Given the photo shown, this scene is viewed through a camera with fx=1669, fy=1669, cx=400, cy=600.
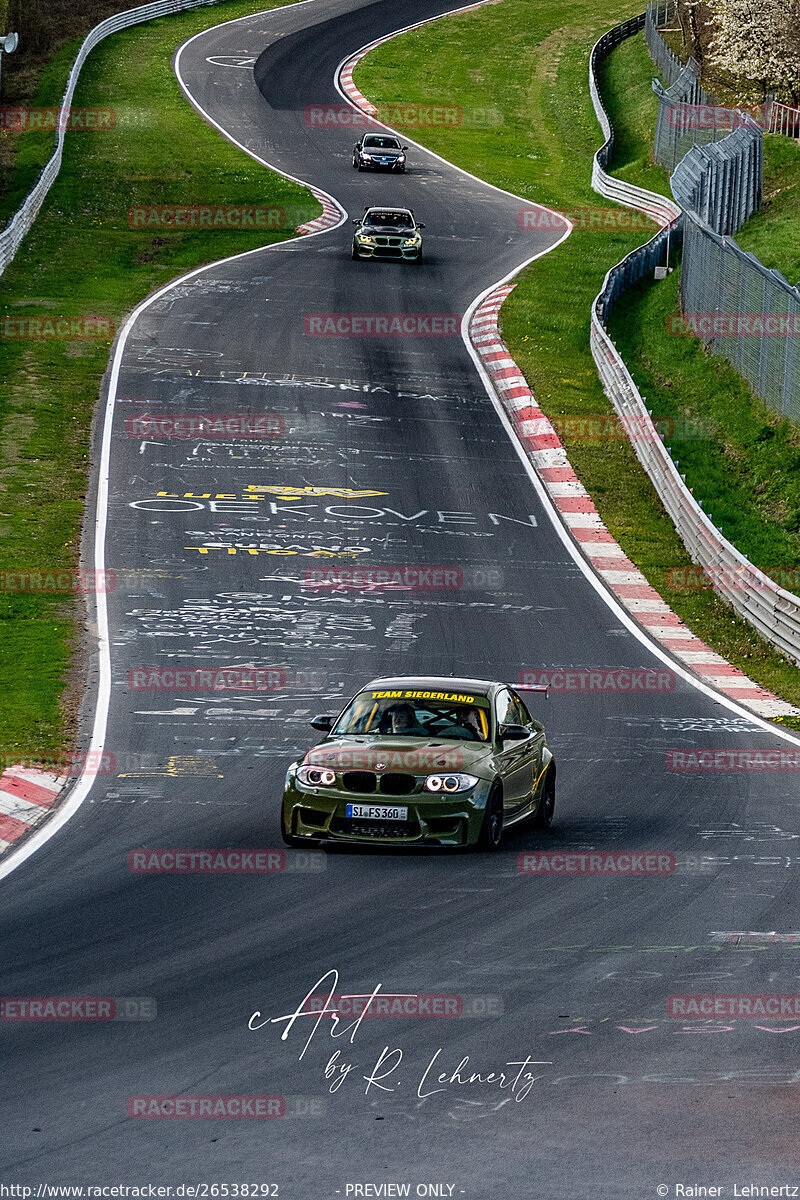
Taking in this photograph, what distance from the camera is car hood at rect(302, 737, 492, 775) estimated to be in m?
13.1

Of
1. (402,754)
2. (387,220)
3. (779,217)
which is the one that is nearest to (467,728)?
(402,754)

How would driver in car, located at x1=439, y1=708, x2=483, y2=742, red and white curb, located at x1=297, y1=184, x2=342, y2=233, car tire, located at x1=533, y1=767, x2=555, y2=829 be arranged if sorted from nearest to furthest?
driver in car, located at x1=439, y1=708, x2=483, y2=742, car tire, located at x1=533, y1=767, x2=555, y2=829, red and white curb, located at x1=297, y1=184, x2=342, y2=233

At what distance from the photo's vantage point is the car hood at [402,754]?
13.1m

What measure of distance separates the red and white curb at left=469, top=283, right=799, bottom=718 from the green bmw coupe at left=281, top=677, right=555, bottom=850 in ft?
21.4

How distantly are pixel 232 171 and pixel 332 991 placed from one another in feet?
162

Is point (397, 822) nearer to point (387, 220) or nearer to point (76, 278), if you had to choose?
point (76, 278)

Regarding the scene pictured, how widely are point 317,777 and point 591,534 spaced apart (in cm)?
1532

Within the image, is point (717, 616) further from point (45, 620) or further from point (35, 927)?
point (35, 927)

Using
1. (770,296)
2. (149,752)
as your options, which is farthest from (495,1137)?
(770,296)

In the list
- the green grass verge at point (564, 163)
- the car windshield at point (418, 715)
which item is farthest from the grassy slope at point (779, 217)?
the car windshield at point (418, 715)

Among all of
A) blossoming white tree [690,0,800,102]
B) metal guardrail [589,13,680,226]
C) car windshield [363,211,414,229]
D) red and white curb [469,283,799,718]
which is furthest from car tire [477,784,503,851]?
blossoming white tree [690,0,800,102]

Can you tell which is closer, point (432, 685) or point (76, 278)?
point (432, 685)

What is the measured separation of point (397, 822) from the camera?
12844 millimetres

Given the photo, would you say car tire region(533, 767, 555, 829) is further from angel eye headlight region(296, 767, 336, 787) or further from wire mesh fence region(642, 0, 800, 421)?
wire mesh fence region(642, 0, 800, 421)
